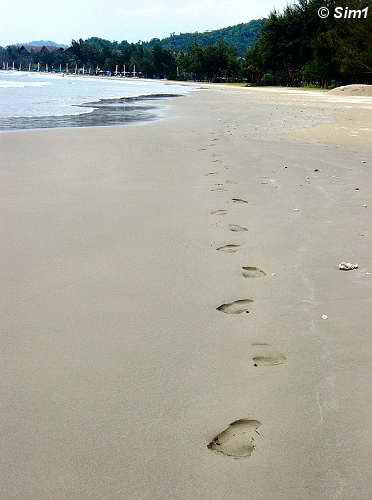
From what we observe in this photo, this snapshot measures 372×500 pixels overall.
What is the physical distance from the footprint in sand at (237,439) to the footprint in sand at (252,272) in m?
1.38

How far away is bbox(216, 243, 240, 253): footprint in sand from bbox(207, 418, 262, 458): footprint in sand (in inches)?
72.1

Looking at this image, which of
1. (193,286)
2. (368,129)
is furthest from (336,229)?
(368,129)

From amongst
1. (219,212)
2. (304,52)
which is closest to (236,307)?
(219,212)

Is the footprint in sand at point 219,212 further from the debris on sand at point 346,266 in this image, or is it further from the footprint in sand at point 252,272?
the debris on sand at point 346,266

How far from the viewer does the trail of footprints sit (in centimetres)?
161

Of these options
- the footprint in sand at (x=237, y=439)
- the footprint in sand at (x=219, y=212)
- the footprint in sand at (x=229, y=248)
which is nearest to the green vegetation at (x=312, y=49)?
the footprint in sand at (x=219, y=212)

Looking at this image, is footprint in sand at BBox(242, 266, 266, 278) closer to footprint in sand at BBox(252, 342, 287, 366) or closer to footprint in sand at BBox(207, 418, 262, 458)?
footprint in sand at BBox(252, 342, 287, 366)

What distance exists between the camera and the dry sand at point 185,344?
5.00 ft

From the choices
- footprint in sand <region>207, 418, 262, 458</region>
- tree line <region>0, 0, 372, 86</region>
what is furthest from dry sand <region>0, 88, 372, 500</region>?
tree line <region>0, 0, 372, 86</region>

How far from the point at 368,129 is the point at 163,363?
1094 cm

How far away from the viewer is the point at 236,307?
2.65 metres

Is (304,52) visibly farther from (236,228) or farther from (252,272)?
(252,272)

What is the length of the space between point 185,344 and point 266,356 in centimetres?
34

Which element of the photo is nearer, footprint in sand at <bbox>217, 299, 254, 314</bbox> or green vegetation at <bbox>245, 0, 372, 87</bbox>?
footprint in sand at <bbox>217, 299, 254, 314</bbox>
